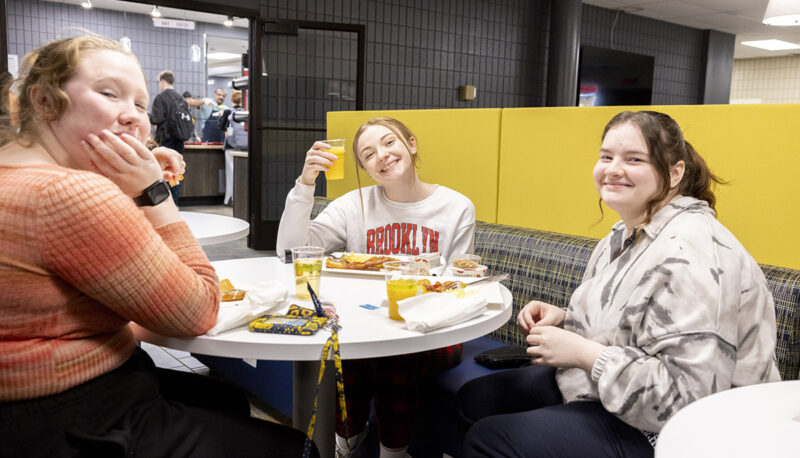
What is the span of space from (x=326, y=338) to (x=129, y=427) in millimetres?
367

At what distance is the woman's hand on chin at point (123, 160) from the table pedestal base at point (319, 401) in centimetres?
68

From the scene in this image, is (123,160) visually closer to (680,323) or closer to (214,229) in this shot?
(680,323)

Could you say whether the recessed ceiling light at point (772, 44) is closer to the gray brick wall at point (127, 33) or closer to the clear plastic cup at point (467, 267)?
the gray brick wall at point (127, 33)

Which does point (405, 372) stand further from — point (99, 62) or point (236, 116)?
point (236, 116)

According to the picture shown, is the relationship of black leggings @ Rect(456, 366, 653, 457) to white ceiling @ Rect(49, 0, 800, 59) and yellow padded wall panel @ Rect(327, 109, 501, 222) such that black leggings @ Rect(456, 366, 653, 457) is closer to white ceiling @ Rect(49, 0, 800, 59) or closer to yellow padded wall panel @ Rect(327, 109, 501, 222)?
yellow padded wall panel @ Rect(327, 109, 501, 222)

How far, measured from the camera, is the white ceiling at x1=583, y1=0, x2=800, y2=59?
766cm

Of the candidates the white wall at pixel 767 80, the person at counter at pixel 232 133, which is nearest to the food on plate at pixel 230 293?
the person at counter at pixel 232 133

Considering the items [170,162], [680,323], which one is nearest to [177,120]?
[170,162]

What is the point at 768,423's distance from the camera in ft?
2.78

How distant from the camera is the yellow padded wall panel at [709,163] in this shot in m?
1.87

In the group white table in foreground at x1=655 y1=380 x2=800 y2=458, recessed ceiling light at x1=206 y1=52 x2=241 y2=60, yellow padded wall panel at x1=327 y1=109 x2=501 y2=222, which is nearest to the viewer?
white table in foreground at x1=655 y1=380 x2=800 y2=458

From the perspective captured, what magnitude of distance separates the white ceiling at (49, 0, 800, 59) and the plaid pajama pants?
20.3 ft

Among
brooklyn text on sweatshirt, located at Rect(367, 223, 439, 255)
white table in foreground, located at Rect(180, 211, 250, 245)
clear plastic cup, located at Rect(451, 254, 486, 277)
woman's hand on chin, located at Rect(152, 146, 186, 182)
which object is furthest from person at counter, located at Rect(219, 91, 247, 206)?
clear plastic cup, located at Rect(451, 254, 486, 277)

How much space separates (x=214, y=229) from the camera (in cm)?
263
